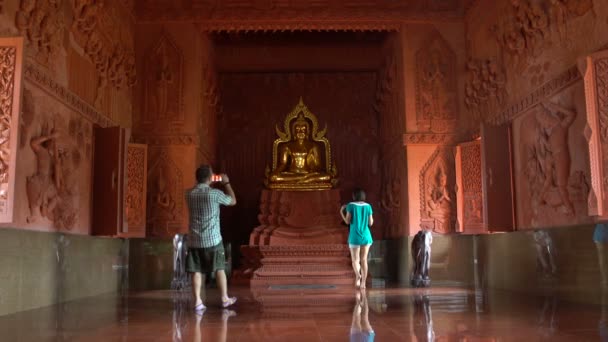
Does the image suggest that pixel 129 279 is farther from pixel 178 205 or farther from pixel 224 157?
pixel 224 157

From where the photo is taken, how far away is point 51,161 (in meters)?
7.03

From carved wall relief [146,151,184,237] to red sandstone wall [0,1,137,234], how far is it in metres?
1.10

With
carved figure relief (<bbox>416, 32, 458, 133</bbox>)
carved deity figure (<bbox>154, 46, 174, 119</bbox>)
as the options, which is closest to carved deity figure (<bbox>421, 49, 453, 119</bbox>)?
carved figure relief (<bbox>416, 32, 458, 133</bbox>)

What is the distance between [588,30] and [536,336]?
3.98 meters

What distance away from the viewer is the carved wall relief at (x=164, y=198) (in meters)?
10.3

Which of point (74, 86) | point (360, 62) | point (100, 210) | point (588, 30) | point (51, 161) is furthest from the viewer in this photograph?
point (360, 62)

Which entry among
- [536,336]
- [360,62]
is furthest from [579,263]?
[360,62]

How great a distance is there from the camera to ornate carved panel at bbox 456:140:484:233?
976 cm

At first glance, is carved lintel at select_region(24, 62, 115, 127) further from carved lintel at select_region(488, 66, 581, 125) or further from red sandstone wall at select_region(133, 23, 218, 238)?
carved lintel at select_region(488, 66, 581, 125)

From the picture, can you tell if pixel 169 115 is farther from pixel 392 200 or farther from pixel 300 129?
pixel 392 200

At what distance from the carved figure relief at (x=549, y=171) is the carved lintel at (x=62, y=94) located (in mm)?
6031

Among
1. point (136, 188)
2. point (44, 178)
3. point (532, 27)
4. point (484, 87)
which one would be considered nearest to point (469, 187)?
point (484, 87)

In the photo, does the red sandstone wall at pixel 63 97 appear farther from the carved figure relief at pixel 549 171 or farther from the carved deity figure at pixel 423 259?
the carved figure relief at pixel 549 171

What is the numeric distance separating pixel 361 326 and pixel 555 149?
4.03 metres
